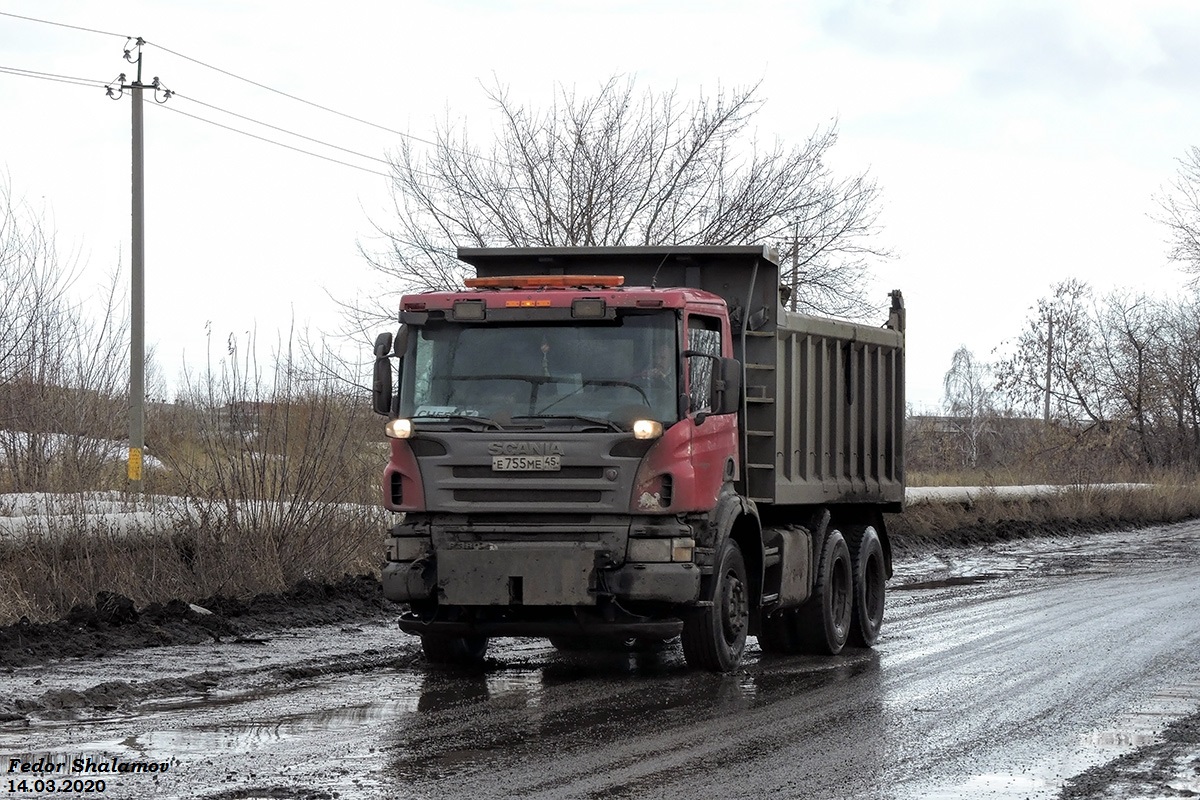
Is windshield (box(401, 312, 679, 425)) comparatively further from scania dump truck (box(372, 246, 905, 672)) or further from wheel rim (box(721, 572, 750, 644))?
wheel rim (box(721, 572, 750, 644))

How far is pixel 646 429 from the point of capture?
10094 mm

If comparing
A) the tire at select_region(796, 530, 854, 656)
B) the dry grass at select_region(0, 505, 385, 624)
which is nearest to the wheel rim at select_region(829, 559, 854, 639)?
the tire at select_region(796, 530, 854, 656)

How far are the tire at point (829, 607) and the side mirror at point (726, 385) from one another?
110 inches

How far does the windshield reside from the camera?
409 inches

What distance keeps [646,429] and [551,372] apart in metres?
0.86

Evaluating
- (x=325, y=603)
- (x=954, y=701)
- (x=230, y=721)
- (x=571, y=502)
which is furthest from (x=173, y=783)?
(x=325, y=603)

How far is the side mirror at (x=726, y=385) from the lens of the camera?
10539 millimetres

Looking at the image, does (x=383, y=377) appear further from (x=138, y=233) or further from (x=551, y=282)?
(x=138, y=233)

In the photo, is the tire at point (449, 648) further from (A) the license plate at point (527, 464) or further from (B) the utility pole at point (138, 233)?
(B) the utility pole at point (138, 233)

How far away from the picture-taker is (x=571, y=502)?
10242mm

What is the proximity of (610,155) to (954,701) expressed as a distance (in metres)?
19.2

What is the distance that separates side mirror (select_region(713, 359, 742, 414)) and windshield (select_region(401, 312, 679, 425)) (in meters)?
0.32

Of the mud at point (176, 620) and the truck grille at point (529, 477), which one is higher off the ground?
the truck grille at point (529, 477)

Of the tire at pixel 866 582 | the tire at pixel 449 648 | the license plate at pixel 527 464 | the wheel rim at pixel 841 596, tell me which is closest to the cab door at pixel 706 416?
the license plate at pixel 527 464
